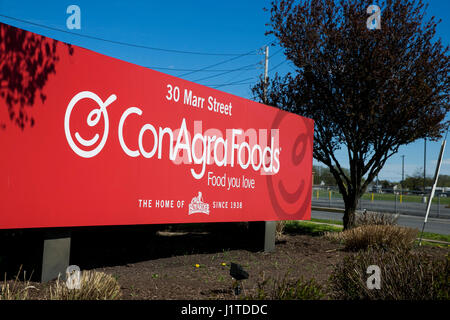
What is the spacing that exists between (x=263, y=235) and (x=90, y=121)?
598cm

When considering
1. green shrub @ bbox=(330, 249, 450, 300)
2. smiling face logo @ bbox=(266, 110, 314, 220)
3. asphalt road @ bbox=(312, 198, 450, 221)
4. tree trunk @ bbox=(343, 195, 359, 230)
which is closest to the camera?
green shrub @ bbox=(330, 249, 450, 300)

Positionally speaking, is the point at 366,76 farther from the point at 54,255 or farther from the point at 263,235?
the point at 54,255

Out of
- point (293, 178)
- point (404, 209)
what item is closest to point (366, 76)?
point (293, 178)

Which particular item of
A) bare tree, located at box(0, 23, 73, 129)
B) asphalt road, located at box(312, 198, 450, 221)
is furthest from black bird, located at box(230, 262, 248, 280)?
asphalt road, located at box(312, 198, 450, 221)

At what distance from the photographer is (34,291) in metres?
6.03

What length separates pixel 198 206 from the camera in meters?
9.27

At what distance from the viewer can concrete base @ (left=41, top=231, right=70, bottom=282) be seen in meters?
6.73

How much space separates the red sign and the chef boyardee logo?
0.08 ft

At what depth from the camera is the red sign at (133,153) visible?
21.0ft

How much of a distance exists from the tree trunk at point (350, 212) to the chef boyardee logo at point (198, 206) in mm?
7381

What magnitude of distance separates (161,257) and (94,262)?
1.59 m

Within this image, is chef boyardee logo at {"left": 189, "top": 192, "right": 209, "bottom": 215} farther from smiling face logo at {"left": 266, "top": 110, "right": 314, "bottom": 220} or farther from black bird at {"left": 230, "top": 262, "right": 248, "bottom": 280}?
black bird at {"left": 230, "top": 262, "right": 248, "bottom": 280}

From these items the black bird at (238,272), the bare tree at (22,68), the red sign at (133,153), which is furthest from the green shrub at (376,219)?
the bare tree at (22,68)
